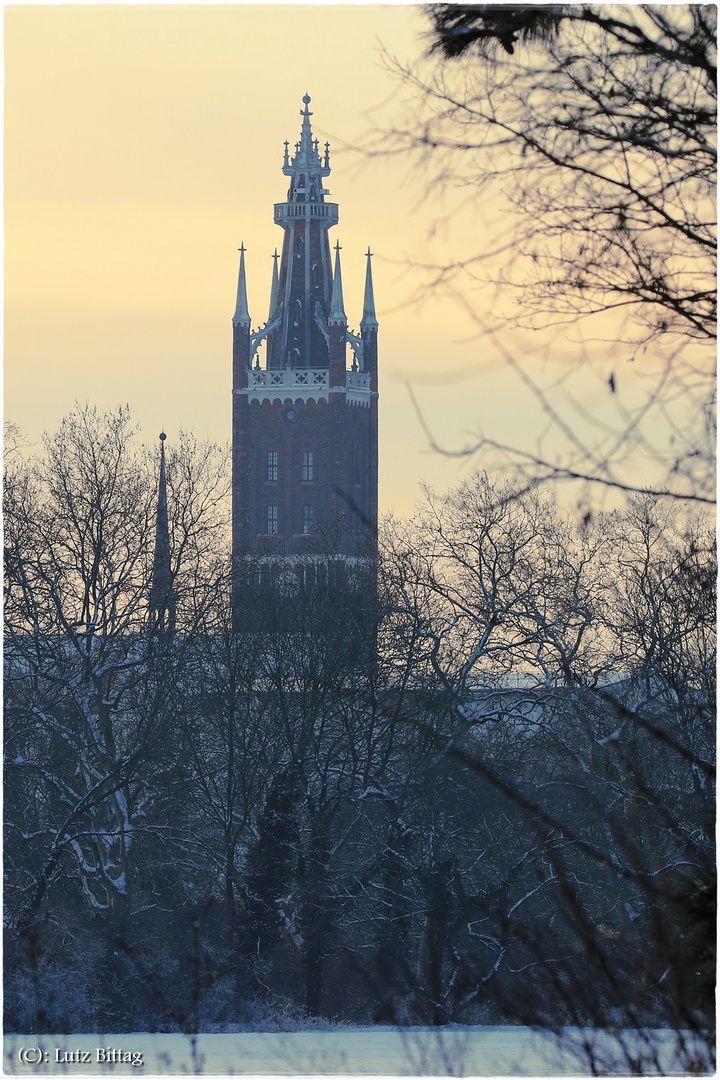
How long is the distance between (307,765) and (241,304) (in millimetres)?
66800

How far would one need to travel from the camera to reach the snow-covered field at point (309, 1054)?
14.0m

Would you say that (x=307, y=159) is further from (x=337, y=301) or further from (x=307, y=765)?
(x=307, y=765)

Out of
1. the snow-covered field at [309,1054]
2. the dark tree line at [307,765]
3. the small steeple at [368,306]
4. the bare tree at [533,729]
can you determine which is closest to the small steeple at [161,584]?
the dark tree line at [307,765]

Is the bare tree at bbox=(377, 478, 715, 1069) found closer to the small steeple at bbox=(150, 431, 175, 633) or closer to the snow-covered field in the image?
the snow-covered field

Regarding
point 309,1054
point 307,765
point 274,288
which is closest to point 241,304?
point 274,288

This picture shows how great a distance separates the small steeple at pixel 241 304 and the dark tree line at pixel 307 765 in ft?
200

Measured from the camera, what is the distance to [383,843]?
25.1 meters

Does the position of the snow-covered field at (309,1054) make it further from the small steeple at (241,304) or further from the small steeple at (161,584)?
the small steeple at (241,304)

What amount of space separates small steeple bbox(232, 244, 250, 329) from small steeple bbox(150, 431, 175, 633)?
6093cm

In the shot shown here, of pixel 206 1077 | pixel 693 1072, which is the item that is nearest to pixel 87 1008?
pixel 206 1077

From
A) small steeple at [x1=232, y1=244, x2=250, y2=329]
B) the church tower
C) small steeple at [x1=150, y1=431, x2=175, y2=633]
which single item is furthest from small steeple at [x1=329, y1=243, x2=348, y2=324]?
small steeple at [x1=150, y1=431, x2=175, y2=633]

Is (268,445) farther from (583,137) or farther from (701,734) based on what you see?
(583,137)

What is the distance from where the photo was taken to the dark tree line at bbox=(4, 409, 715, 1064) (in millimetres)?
23031

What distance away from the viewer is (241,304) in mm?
90688
